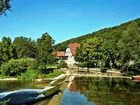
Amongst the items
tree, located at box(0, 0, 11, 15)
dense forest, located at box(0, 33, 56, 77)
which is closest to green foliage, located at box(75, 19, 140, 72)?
dense forest, located at box(0, 33, 56, 77)

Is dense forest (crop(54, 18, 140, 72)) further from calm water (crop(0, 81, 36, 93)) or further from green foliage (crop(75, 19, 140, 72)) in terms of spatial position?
calm water (crop(0, 81, 36, 93))

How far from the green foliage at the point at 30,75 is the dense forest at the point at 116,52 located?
25.5 metres

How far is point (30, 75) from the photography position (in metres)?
85.2

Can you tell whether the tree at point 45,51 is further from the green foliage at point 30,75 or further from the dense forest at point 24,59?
the green foliage at point 30,75

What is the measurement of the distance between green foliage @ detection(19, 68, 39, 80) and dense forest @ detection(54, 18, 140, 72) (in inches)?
1003

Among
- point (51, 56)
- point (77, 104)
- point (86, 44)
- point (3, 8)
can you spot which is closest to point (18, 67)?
point (51, 56)

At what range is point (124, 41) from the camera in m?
99.0

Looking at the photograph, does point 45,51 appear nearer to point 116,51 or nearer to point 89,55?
point 116,51

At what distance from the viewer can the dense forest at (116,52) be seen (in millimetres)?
94625

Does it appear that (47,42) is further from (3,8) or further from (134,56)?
(3,8)

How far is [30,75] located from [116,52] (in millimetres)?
32262

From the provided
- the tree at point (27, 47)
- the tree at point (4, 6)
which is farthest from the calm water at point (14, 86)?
the tree at point (27, 47)

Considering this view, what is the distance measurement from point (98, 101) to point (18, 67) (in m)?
49.6

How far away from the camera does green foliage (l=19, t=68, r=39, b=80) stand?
277 ft
